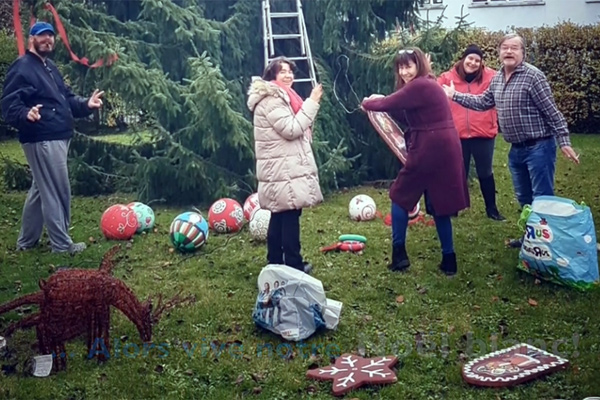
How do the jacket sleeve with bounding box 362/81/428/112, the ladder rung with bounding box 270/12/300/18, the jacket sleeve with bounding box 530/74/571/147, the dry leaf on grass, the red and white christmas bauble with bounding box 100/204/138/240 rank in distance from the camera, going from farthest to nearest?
the ladder rung with bounding box 270/12/300/18, the red and white christmas bauble with bounding box 100/204/138/240, the jacket sleeve with bounding box 530/74/571/147, the jacket sleeve with bounding box 362/81/428/112, the dry leaf on grass

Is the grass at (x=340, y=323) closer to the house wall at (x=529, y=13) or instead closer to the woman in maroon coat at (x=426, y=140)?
the woman in maroon coat at (x=426, y=140)

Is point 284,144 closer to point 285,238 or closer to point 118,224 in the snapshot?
point 285,238

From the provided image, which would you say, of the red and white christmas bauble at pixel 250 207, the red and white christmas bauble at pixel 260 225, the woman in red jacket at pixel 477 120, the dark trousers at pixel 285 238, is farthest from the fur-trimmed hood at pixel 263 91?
the woman in red jacket at pixel 477 120

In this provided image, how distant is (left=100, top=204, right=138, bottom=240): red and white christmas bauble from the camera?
7.40m

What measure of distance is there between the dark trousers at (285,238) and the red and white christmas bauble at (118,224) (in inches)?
84.1

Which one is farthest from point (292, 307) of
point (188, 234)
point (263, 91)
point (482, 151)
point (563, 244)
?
point (482, 151)

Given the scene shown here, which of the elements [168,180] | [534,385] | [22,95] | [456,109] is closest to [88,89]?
[168,180]

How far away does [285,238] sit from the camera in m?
5.74

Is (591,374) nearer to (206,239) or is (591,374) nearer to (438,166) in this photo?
(438,166)

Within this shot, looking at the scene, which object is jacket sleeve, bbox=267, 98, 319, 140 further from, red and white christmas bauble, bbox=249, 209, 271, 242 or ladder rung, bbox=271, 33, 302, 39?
ladder rung, bbox=271, 33, 302, 39

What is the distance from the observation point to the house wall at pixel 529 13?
19.9 meters

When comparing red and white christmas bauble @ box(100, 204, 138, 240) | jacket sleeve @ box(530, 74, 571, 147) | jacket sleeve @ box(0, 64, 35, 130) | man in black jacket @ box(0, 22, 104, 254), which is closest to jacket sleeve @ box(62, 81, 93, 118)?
man in black jacket @ box(0, 22, 104, 254)

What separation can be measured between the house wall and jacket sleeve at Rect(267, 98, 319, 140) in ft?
50.0

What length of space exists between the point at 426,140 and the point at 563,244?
1303 mm
